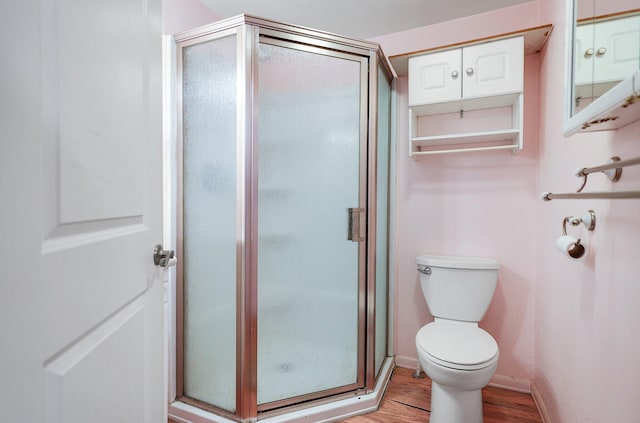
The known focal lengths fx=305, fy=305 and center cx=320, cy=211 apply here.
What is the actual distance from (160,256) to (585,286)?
151 centimetres

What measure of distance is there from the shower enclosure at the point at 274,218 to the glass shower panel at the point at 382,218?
0.14m

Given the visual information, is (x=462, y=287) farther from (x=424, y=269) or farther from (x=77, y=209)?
(x=77, y=209)

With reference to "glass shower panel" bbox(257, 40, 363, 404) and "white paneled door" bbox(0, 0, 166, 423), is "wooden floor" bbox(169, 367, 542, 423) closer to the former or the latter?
"glass shower panel" bbox(257, 40, 363, 404)

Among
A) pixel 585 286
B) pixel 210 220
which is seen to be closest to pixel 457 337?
pixel 585 286

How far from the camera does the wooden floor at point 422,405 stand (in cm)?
162

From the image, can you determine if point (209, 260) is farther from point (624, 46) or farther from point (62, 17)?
point (624, 46)

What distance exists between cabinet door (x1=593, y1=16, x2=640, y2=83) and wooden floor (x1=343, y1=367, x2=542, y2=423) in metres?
1.69

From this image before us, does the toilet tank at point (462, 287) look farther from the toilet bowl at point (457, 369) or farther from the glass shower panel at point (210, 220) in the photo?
the glass shower panel at point (210, 220)

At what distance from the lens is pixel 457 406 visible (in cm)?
144

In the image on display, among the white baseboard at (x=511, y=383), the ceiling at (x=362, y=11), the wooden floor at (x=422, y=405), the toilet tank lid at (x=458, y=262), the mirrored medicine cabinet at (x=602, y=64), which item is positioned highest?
the ceiling at (x=362, y=11)

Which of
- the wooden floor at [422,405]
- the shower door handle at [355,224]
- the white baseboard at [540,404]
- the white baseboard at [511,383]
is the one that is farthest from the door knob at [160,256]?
the white baseboard at [511,383]

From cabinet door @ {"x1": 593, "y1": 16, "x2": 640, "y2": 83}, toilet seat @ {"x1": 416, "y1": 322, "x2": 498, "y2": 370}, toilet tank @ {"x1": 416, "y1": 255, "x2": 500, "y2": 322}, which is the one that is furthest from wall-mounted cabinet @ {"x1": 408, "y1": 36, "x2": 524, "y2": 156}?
toilet seat @ {"x1": 416, "y1": 322, "x2": 498, "y2": 370}

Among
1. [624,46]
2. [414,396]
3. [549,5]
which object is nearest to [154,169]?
[624,46]

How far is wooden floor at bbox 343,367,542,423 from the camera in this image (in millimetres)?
1624
